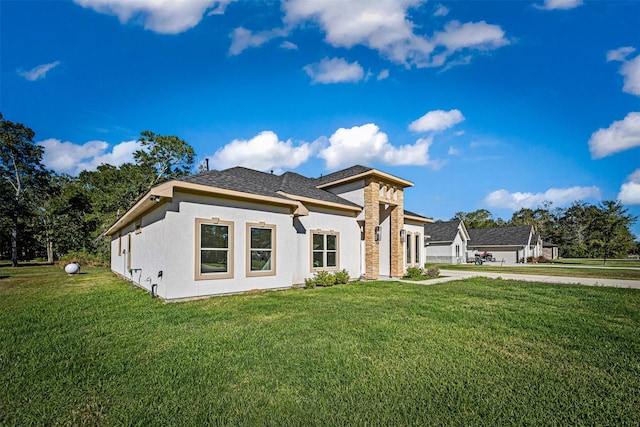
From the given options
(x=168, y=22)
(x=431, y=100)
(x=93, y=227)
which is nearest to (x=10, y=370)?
(x=168, y=22)

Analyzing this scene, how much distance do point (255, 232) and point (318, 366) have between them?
6416 mm

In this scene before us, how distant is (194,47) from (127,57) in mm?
2974

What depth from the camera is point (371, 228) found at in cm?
1351

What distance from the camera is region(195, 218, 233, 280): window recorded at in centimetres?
838

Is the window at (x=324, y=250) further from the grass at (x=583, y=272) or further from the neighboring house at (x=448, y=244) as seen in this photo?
the neighboring house at (x=448, y=244)

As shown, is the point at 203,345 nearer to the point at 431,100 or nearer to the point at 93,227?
the point at 431,100

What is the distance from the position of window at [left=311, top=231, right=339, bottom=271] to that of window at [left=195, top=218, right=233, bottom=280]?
388 cm

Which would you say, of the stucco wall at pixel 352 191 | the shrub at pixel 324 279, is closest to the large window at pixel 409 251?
the stucco wall at pixel 352 191

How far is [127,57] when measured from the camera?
13.0 meters

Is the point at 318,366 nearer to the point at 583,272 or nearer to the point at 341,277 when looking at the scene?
the point at 341,277

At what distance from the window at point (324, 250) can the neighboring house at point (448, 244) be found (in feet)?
71.7

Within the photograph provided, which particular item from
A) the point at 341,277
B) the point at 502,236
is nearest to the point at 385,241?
the point at 341,277

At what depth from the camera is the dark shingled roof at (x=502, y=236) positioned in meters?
36.7

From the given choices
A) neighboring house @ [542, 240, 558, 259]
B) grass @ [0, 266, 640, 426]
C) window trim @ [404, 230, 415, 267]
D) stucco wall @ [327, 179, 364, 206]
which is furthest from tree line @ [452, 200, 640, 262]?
grass @ [0, 266, 640, 426]
